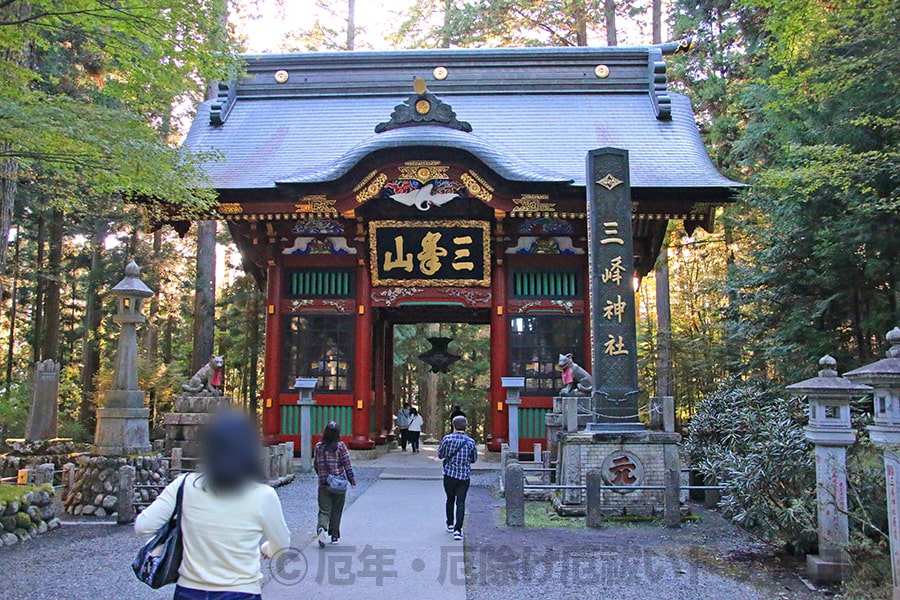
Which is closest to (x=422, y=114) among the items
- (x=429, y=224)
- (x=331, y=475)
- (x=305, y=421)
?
(x=429, y=224)

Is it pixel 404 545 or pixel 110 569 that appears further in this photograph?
pixel 404 545

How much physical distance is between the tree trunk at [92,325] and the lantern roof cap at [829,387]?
62.1 feet

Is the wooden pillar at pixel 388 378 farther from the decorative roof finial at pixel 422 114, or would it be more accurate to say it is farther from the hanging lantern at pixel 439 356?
the decorative roof finial at pixel 422 114

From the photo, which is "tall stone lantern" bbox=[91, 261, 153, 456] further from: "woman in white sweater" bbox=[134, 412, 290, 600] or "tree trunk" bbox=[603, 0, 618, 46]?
"tree trunk" bbox=[603, 0, 618, 46]

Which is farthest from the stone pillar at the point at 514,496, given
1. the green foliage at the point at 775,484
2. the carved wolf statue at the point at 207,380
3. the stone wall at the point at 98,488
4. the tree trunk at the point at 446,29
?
the tree trunk at the point at 446,29

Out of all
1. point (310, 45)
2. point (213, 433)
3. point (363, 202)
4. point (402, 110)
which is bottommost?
point (213, 433)

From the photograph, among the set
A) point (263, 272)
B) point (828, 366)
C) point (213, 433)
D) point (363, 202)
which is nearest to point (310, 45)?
point (263, 272)

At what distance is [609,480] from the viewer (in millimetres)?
8195

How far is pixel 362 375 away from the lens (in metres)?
13.8

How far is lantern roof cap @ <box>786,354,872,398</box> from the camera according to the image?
5707mm

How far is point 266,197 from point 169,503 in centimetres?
1140

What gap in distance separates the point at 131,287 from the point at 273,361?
463 cm

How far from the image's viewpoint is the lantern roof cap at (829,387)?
5.71 meters

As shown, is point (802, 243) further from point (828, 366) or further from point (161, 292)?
point (161, 292)
